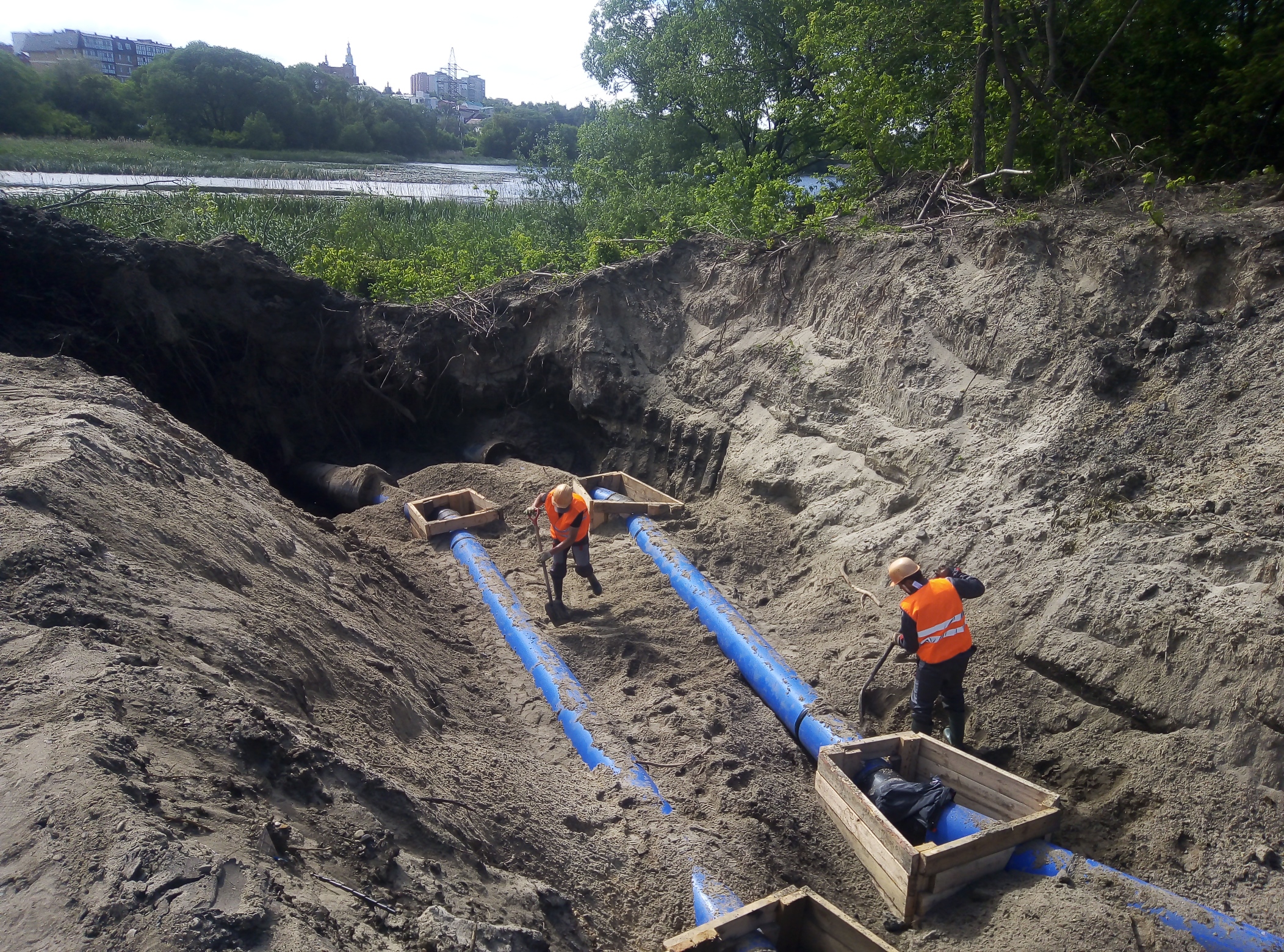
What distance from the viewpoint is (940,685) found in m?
→ 5.46

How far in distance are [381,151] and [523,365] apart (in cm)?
3818

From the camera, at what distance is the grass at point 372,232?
14297mm

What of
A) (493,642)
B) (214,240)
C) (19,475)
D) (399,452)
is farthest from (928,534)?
(214,240)

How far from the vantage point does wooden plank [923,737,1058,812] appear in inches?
179

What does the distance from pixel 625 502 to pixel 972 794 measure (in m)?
5.41

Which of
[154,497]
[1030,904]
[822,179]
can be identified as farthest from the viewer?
[822,179]

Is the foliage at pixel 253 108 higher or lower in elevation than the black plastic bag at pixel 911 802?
higher

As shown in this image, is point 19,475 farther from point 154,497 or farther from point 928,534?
point 928,534

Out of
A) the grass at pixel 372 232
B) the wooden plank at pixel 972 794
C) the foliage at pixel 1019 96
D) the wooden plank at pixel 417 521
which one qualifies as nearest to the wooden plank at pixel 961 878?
the wooden plank at pixel 972 794

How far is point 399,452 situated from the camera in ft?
43.5

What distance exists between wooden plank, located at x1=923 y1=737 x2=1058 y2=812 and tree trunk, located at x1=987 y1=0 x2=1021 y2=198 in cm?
665

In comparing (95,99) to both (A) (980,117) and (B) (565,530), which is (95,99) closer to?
(B) (565,530)

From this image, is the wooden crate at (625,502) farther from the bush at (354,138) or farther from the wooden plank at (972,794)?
the bush at (354,138)

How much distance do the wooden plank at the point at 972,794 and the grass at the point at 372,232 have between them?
10.9 m
